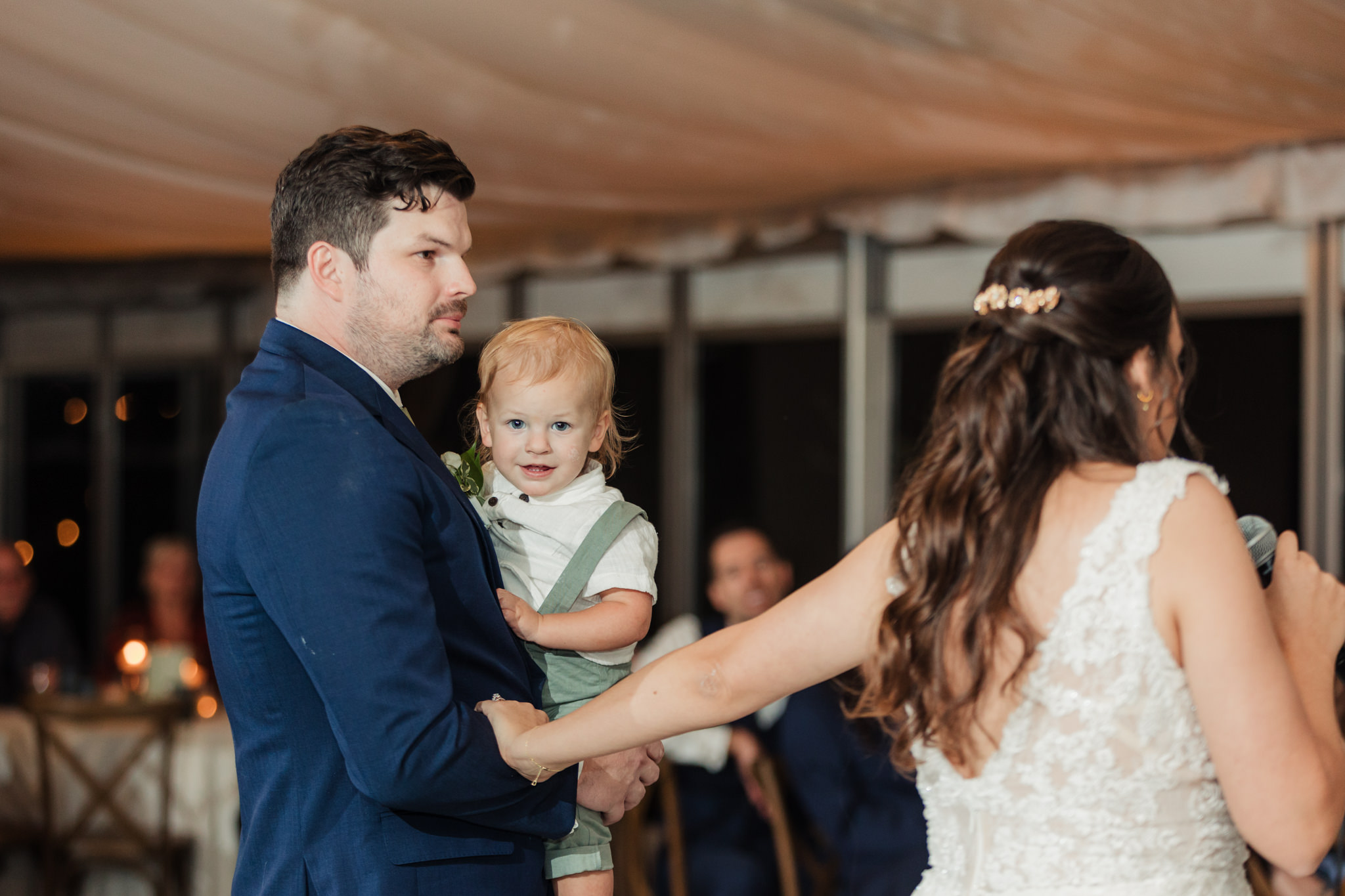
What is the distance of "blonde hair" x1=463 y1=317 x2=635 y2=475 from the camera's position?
1717 mm

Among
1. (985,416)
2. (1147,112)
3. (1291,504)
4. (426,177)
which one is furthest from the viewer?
(1291,504)

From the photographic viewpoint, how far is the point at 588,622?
1.63 m

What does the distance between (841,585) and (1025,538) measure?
0.68ft

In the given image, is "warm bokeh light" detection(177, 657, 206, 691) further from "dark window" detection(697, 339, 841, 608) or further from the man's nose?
the man's nose

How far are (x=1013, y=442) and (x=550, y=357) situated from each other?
0.67m

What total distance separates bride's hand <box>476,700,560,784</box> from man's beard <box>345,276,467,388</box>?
0.40m

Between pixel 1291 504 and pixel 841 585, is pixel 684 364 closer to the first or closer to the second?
pixel 1291 504

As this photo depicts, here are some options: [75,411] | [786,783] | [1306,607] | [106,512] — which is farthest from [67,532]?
[1306,607]

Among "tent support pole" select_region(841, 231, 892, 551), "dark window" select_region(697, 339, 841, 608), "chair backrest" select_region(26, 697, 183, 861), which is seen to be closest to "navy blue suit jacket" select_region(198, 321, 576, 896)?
"chair backrest" select_region(26, 697, 183, 861)

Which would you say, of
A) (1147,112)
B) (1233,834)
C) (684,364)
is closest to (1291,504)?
(1147,112)

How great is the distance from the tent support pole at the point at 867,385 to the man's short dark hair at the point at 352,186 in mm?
4478

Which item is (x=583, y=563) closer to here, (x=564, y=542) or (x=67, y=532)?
(x=564, y=542)

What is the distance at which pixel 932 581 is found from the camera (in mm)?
1308

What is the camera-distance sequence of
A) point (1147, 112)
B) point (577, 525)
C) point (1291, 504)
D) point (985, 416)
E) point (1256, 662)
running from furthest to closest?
point (1291, 504) → point (1147, 112) → point (577, 525) → point (985, 416) → point (1256, 662)
